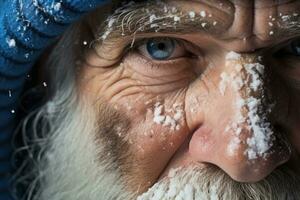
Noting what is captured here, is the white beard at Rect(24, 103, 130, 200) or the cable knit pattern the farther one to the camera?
the white beard at Rect(24, 103, 130, 200)

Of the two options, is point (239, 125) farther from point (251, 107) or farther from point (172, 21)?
point (172, 21)

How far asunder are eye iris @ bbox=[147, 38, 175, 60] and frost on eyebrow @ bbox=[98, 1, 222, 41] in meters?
0.05

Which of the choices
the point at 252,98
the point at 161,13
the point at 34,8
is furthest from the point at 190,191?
the point at 34,8

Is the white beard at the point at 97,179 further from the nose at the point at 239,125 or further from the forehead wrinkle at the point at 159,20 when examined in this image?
the forehead wrinkle at the point at 159,20

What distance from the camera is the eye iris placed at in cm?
176

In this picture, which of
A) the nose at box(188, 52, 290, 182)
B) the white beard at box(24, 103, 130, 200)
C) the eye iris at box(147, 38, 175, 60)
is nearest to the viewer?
the nose at box(188, 52, 290, 182)

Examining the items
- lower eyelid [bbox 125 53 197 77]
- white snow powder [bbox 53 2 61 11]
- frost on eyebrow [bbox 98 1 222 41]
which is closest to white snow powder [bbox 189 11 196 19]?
frost on eyebrow [bbox 98 1 222 41]

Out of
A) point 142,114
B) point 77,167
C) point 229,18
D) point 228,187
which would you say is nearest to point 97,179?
point 77,167

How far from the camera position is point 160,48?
1.77m

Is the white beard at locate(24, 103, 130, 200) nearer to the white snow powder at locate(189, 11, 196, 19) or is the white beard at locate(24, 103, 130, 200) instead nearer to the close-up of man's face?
the close-up of man's face

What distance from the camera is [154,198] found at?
1.74 meters

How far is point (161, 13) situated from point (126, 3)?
7cm

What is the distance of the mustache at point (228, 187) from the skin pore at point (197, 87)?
0.07 feet

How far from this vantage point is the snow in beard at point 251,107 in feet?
5.36
